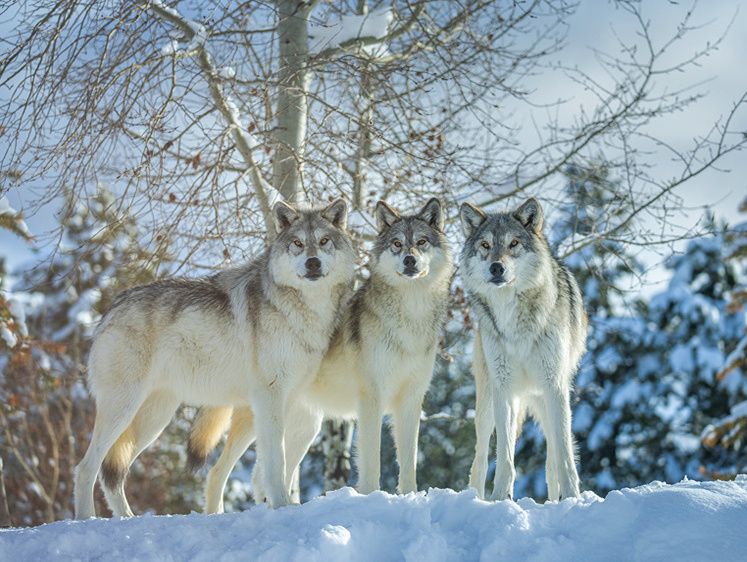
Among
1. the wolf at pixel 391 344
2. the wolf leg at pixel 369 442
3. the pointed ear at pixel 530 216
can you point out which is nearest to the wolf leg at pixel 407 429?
the wolf at pixel 391 344

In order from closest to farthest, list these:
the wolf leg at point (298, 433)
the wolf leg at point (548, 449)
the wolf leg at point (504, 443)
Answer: the wolf leg at point (504, 443) → the wolf leg at point (548, 449) → the wolf leg at point (298, 433)

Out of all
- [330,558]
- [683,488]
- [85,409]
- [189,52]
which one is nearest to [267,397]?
[330,558]

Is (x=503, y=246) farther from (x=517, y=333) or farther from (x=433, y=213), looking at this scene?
(x=433, y=213)

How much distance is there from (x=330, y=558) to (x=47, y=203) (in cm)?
554

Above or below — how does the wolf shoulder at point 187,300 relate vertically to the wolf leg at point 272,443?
above

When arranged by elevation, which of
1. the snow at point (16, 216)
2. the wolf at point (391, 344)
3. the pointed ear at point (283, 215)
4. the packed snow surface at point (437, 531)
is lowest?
the packed snow surface at point (437, 531)

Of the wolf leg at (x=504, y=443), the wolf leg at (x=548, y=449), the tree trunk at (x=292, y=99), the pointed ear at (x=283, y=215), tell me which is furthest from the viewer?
the tree trunk at (x=292, y=99)

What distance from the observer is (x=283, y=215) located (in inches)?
252

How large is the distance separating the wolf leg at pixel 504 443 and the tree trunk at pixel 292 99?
12.4 ft

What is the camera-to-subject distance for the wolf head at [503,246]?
5.74 meters

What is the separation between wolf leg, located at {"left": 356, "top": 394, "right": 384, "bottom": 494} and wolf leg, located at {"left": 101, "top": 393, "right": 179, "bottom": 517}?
1.95 m

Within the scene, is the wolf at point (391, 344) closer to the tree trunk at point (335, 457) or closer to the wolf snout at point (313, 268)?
the wolf snout at point (313, 268)

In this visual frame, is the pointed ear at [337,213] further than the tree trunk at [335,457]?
No

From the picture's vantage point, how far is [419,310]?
6266 millimetres
